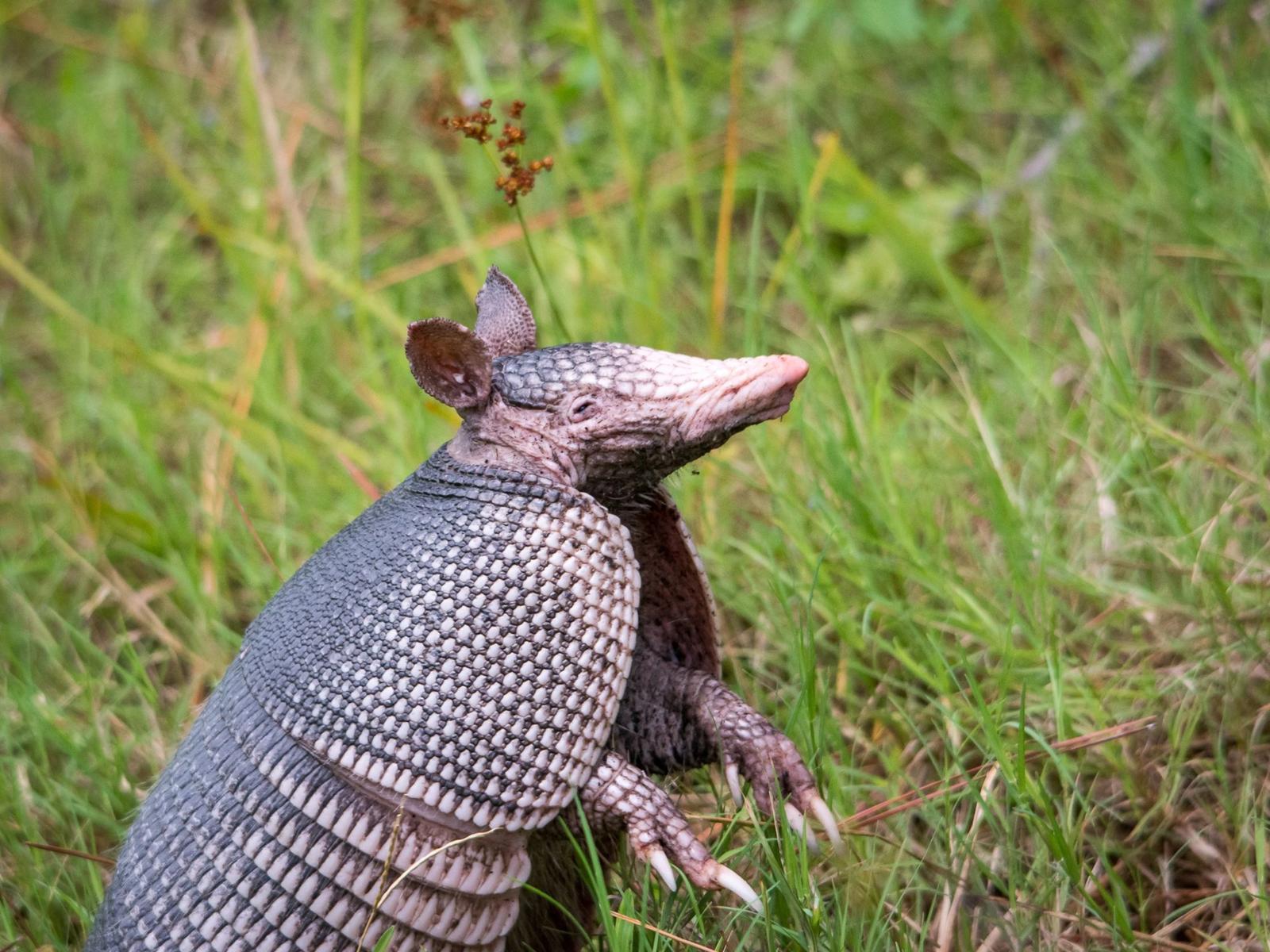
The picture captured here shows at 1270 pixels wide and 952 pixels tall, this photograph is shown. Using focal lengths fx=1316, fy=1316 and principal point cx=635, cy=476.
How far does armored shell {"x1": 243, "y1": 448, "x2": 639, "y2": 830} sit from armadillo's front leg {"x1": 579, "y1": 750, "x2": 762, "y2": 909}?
0.18 feet

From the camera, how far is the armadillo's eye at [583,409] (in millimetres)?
2400

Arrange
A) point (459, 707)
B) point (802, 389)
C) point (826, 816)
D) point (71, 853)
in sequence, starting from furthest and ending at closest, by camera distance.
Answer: point (802, 389) < point (71, 853) < point (826, 816) < point (459, 707)

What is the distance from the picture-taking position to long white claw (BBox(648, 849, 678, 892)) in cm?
224

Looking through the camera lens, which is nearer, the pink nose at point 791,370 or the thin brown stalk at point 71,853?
the pink nose at point 791,370

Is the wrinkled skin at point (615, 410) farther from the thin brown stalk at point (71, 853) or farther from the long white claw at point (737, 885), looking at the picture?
the thin brown stalk at point (71, 853)

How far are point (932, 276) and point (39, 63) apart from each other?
5.38 m

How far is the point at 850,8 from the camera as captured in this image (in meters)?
5.57

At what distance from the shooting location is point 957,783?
3047 mm

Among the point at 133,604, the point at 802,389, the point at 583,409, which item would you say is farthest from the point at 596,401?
the point at 133,604

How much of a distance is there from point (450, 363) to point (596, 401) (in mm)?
286

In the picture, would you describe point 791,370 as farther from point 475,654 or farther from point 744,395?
point 475,654

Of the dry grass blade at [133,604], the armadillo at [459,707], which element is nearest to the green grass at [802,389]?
the dry grass blade at [133,604]

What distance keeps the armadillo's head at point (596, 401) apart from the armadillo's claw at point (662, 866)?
664mm

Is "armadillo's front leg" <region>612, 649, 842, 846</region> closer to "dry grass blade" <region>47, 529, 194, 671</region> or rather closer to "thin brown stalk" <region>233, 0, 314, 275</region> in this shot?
"dry grass blade" <region>47, 529, 194, 671</region>
